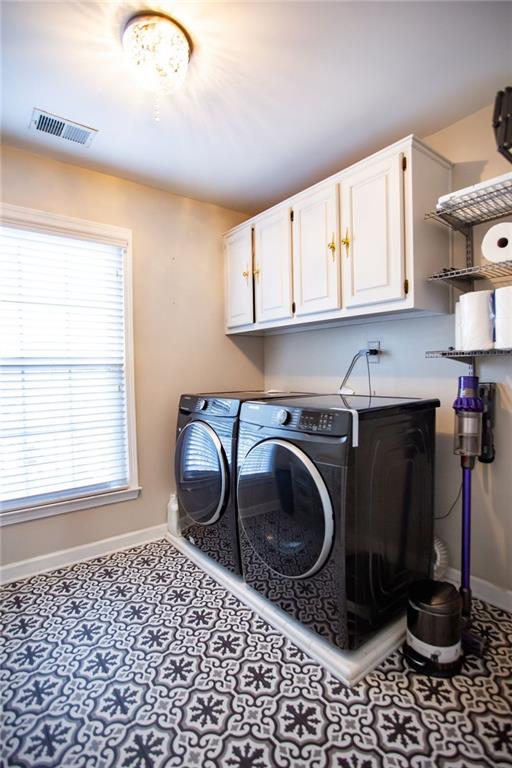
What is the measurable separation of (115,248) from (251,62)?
4.37 feet

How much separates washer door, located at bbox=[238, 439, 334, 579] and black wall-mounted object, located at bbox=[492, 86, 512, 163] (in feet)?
4.22

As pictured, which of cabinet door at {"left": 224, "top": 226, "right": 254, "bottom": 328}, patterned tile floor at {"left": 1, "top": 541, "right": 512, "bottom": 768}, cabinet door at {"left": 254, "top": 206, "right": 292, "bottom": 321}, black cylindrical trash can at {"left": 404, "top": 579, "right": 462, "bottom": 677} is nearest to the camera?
patterned tile floor at {"left": 1, "top": 541, "right": 512, "bottom": 768}

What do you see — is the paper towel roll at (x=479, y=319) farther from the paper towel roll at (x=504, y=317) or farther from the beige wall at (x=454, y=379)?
the beige wall at (x=454, y=379)

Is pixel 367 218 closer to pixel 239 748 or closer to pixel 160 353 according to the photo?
pixel 160 353

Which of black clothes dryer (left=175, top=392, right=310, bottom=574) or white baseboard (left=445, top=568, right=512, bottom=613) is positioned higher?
black clothes dryer (left=175, top=392, right=310, bottom=574)

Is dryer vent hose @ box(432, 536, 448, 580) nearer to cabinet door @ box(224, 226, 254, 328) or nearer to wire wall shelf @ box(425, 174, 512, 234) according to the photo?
wire wall shelf @ box(425, 174, 512, 234)

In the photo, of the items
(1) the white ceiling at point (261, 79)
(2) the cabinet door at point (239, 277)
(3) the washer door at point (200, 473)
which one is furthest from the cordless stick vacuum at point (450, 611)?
(2) the cabinet door at point (239, 277)

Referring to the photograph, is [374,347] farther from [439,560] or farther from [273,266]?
[439,560]

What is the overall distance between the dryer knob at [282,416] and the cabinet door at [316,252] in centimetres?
70

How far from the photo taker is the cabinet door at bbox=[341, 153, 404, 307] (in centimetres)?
170

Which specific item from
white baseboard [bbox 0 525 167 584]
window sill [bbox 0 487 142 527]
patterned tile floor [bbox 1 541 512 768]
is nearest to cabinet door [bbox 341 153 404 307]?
patterned tile floor [bbox 1 541 512 768]

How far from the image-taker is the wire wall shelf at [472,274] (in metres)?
1.54

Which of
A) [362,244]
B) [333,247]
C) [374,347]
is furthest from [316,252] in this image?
[374,347]

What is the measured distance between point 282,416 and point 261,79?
4.72ft
